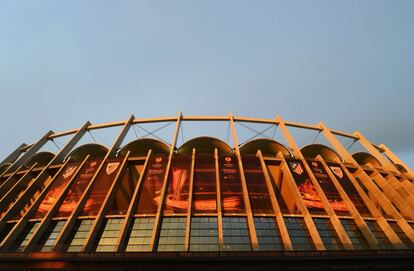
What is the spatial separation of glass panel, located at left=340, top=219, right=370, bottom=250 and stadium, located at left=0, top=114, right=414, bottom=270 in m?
0.10

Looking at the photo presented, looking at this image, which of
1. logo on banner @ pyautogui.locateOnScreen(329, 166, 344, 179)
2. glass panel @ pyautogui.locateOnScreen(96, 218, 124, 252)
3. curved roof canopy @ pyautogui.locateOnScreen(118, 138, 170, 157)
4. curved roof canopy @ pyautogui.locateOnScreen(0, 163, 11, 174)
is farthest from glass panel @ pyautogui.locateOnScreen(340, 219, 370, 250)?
curved roof canopy @ pyautogui.locateOnScreen(0, 163, 11, 174)

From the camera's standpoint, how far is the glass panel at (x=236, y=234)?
21.4 meters

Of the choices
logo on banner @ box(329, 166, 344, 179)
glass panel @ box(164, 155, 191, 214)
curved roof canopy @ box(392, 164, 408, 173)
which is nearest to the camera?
glass panel @ box(164, 155, 191, 214)

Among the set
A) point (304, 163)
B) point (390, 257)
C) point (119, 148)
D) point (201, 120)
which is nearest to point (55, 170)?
point (119, 148)

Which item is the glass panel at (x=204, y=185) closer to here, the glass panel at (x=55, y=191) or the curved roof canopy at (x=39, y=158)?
the glass panel at (x=55, y=191)

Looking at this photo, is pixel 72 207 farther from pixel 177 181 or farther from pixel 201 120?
pixel 201 120

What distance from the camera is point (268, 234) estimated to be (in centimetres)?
2275

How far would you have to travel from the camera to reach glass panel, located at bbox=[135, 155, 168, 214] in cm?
2581

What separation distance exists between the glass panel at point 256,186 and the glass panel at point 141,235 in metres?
9.48

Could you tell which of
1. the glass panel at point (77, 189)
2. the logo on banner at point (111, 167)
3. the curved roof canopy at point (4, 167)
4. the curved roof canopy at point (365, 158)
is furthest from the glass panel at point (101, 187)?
the curved roof canopy at point (365, 158)

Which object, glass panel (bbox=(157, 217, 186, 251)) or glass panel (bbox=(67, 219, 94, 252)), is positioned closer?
glass panel (bbox=(157, 217, 186, 251))

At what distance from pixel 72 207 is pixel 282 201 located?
22704mm

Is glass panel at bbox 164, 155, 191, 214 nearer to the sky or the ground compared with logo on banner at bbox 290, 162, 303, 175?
nearer to the ground

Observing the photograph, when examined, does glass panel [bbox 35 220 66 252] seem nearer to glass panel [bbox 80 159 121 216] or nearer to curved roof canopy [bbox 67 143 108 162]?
glass panel [bbox 80 159 121 216]
